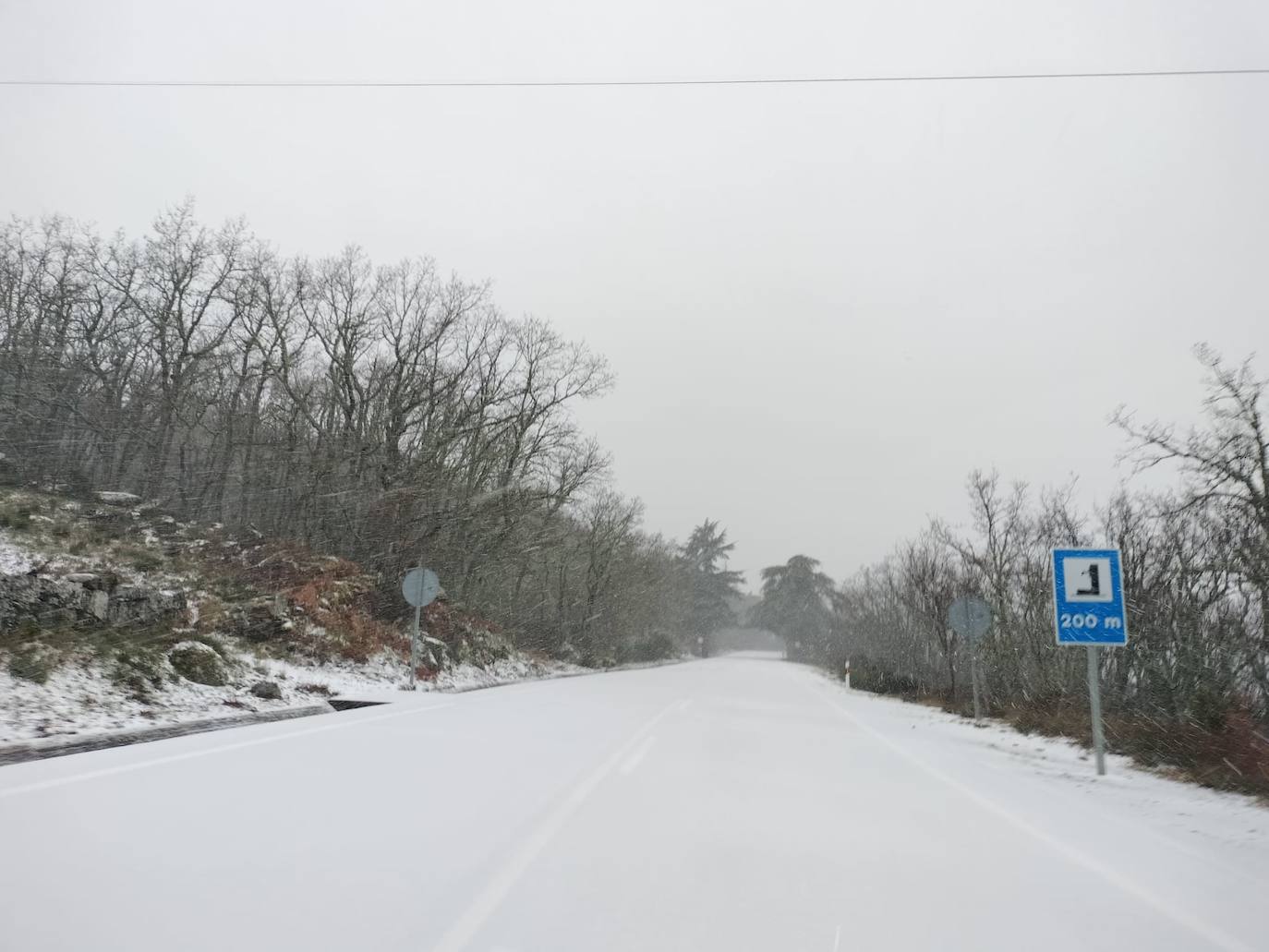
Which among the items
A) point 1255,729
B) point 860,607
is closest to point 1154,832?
point 1255,729

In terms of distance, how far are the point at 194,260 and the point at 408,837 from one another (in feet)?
97.0

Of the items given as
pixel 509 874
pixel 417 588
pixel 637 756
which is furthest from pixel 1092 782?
pixel 417 588

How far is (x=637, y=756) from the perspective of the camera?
9.32 metres

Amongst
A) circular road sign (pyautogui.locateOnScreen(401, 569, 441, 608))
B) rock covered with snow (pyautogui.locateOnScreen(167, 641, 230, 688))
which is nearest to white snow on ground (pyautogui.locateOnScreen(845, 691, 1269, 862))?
circular road sign (pyautogui.locateOnScreen(401, 569, 441, 608))

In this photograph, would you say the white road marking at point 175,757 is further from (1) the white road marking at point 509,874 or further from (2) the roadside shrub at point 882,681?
(2) the roadside shrub at point 882,681

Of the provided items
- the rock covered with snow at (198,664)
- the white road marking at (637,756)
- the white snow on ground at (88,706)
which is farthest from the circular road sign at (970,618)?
the rock covered with snow at (198,664)

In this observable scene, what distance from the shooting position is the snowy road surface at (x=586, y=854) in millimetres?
3545

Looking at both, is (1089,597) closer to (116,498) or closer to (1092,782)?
(1092,782)

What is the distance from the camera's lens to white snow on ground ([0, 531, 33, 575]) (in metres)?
12.6

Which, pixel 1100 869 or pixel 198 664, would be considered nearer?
pixel 1100 869

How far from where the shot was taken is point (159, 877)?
3873 mm

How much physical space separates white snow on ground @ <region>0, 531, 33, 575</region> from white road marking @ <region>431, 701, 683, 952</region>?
34.0ft

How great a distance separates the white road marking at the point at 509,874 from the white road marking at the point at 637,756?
46 cm

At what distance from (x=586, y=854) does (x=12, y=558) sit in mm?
14222
